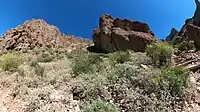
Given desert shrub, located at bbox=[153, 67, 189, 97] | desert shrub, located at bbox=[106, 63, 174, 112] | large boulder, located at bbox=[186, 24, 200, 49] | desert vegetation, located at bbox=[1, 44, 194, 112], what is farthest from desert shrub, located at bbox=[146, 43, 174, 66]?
large boulder, located at bbox=[186, 24, 200, 49]

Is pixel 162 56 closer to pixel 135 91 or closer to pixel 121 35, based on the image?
pixel 135 91

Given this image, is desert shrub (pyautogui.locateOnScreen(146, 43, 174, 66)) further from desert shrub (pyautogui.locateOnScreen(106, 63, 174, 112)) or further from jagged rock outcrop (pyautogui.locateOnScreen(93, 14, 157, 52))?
jagged rock outcrop (pyautogui.locateOnScreen(93, 14, 157, 52))

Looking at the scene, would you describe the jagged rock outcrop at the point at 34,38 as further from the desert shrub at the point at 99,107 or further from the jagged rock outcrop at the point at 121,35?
the desert shrub at the point at 99,107

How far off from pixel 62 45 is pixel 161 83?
23.2 metres

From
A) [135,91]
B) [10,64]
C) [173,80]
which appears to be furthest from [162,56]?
[10,64]

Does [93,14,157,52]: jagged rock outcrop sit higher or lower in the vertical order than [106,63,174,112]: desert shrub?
higher

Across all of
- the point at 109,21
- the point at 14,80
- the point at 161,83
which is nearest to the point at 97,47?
the point at 109,21

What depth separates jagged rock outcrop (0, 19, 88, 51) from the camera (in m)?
31.3

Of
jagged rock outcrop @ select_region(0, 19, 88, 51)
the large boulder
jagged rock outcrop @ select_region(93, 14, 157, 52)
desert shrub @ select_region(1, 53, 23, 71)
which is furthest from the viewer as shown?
jagged rock outcrop @ select_region(0, 19, 88, 51)

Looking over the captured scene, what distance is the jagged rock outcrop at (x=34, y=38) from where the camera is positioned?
3131 centimetres

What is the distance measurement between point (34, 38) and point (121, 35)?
10248mm

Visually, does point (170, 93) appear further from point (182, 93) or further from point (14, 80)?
point (14, 80)

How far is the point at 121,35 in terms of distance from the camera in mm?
25922

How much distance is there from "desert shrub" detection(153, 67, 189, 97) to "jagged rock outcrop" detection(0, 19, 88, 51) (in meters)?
20.3
